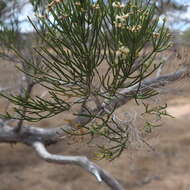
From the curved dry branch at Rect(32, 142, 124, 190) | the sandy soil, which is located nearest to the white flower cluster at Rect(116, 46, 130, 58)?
the curved dry branch at Rect(32, 142, 124, 190)

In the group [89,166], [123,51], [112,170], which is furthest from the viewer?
[112,170]

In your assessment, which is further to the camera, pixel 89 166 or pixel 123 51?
pixel 89 166

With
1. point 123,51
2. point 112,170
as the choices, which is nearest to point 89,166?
point 112,170

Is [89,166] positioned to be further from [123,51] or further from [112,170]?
[123,51]

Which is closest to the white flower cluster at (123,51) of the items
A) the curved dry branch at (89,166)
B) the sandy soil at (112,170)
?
the curved dry branch at (89,166)

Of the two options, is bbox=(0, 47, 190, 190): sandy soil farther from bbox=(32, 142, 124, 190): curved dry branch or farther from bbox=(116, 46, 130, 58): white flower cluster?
bbox=(116, 46, 130, 58): white flower cluster

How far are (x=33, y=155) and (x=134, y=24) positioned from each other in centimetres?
481

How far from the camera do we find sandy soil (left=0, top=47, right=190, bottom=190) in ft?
16.8

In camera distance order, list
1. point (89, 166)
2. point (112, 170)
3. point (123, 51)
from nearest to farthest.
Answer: point (123, 51)
point (89, 166)
point (112, 170)

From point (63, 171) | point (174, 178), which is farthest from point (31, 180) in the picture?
point (174, 178)

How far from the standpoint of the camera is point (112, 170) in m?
5.50

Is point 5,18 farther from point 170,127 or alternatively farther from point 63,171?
point 170,127

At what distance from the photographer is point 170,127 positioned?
7371mm

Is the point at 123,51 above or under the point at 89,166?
above
